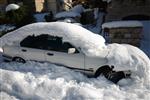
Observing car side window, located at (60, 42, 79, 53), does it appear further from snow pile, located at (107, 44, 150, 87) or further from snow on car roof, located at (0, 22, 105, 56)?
snow pile, located at (107, 44, 150, 87)

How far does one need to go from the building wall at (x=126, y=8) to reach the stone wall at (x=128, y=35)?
14.7ft

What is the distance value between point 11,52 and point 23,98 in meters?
3.53

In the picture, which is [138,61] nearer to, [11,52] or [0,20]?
[11,52]

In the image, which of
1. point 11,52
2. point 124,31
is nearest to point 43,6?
point 124,31

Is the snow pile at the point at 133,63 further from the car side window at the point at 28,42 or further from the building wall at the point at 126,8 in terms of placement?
the building wall at the point at 126,8

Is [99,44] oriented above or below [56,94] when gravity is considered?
above

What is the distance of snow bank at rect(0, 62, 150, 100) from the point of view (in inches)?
348

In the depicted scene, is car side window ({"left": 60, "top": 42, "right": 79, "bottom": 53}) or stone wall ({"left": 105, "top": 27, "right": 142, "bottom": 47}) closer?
car side window ({"left": 60, "top": 42, "right": 79, "bottom": 53})

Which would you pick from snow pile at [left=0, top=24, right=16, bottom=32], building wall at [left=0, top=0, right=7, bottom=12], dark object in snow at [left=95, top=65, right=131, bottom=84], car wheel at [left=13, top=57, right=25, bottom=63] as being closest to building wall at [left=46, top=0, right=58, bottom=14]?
building wall at [left=0, top=0, right=7, bottom=12]

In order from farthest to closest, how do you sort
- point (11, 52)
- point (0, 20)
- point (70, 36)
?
point (0, 20) → point (11, 52) → point (70, 36)

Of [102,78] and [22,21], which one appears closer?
→ [102,78]

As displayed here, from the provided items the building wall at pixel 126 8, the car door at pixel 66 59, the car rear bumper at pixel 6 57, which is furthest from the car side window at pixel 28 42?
the building wall at pixel 126 8

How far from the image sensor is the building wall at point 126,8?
1881 cm

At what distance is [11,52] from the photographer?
12.0 m
